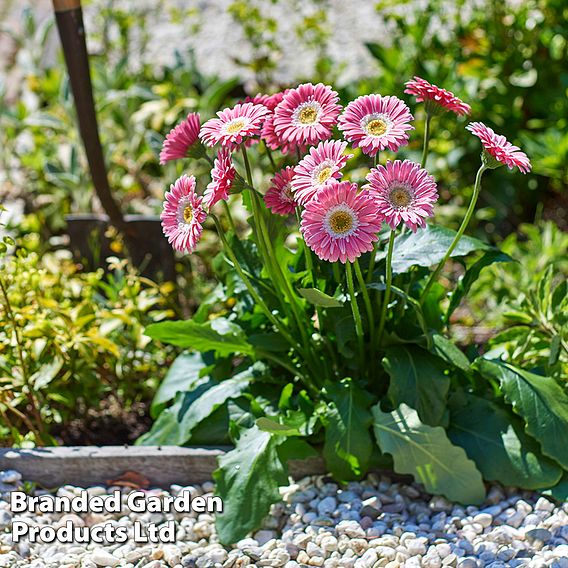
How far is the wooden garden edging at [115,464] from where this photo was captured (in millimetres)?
2619

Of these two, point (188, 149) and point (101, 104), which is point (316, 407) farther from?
point (101, 104)

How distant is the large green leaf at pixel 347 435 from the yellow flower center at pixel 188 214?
0.67m

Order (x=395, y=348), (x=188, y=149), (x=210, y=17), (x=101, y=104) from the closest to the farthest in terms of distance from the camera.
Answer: (x=188, y=149) < (x=395, y=348) < (x=101, y=104) < (x=210, y=17)

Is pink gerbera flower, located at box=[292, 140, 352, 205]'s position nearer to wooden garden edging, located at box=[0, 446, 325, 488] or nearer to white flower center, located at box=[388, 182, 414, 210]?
white flower center, located at box=[388, 182, 414, 210]

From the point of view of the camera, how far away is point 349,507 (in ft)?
8.09

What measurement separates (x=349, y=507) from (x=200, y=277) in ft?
4.60

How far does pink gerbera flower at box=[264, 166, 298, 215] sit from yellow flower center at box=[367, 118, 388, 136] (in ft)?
0.82

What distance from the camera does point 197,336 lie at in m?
2.62

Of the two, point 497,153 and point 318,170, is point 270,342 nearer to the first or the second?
point 318,170

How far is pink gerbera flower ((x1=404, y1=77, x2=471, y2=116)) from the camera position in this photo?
2258 millimetres

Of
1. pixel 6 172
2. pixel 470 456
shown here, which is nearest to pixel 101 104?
pixel 6 172

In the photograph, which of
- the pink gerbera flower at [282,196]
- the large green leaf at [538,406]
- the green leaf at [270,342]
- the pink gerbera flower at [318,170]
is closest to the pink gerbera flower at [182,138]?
the pink gerbera flower at [282,196]

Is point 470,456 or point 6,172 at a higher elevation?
point 6,172

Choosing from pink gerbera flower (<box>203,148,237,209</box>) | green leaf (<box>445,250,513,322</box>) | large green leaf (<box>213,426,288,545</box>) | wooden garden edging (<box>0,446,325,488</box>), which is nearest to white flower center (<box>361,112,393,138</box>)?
pink gerbera flower (<box>203,148,237,209</box>)
